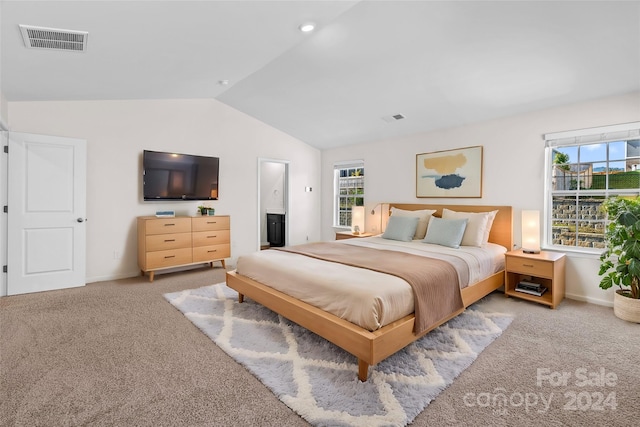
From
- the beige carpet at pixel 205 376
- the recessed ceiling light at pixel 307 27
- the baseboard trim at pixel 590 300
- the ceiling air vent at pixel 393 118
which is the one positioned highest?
the recessed ceiling light at pixel 307 27

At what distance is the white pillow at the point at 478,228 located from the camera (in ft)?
12.5

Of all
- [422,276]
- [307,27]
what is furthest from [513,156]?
[307,27]

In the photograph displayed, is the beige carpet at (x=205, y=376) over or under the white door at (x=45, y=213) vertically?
under

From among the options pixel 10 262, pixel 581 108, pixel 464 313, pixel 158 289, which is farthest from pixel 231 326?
pixel 581 108

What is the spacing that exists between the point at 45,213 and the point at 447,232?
4883 mm

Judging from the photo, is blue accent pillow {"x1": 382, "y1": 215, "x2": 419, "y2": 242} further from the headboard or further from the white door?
the white door

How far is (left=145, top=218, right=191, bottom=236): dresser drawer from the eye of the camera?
4.21 meters

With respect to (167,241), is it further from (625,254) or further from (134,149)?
(625,254)

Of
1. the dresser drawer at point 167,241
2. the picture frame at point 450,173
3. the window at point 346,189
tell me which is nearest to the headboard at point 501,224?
the picture frame at point 450,173

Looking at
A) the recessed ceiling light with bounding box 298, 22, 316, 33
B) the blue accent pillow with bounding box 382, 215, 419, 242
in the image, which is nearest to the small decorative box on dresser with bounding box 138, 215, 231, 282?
the blue accent pillow with bounding box 382, 215, 419, 242

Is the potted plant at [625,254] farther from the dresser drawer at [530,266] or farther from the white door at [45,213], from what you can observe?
the white door at [45,213]

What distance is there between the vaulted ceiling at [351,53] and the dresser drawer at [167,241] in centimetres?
194

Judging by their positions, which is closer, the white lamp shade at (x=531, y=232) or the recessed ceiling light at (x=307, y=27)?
the recessed ceiling light at (x=307, y=27)

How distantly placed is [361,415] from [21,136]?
15.0ft
